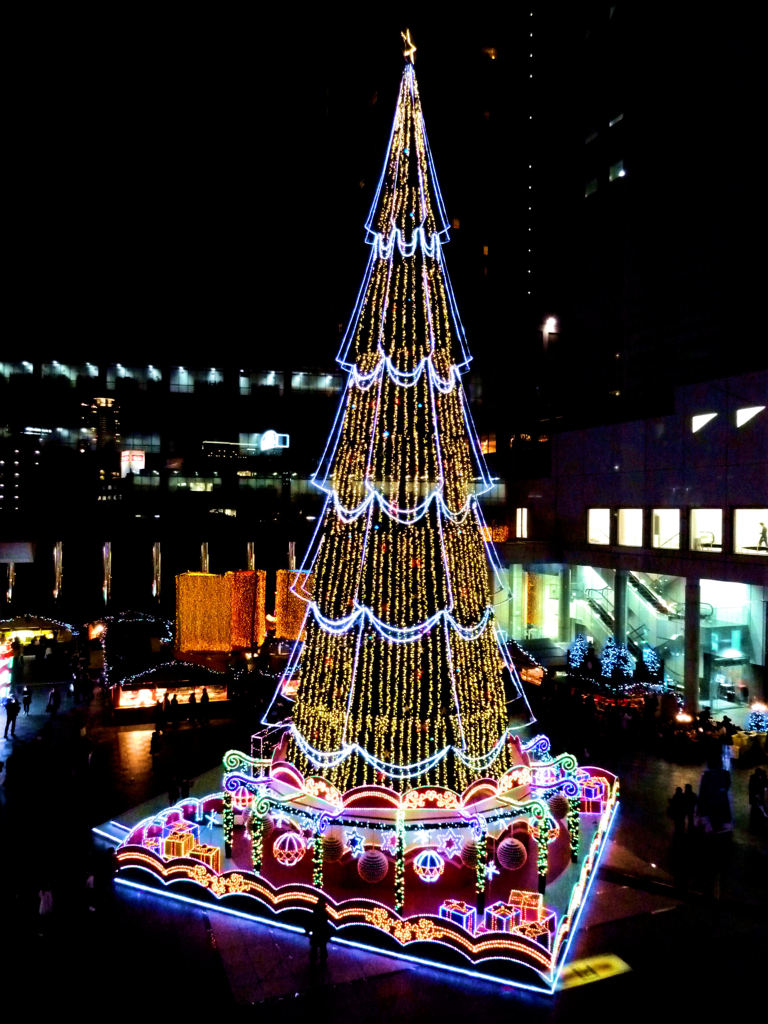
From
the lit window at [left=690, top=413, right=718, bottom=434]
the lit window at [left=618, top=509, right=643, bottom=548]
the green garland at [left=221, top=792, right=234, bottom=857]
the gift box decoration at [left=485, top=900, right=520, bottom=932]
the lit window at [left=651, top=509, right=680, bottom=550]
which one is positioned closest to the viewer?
the gift box decoration at [left=485, top=900, right=520, bottom=932]

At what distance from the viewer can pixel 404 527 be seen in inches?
428

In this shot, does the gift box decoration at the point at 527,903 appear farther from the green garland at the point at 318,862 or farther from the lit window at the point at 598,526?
the lit window at the point at 598,526

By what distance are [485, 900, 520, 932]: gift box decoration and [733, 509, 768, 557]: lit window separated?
14.1 m

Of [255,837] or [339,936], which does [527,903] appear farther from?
[255,837]

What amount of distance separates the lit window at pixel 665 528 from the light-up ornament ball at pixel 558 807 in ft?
39.0

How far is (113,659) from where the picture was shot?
2692 centimetres

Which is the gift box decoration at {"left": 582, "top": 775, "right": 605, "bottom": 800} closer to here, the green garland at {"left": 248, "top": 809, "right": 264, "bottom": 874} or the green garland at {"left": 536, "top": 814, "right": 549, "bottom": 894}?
the green garland at {"left": 536, "top": 814, "right": 549, "bottom": 894}

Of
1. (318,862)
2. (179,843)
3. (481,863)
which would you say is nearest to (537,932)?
(481,863)

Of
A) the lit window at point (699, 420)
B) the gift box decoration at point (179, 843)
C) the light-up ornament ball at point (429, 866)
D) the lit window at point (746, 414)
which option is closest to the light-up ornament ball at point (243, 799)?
the gift box decoration at point (179, 843)

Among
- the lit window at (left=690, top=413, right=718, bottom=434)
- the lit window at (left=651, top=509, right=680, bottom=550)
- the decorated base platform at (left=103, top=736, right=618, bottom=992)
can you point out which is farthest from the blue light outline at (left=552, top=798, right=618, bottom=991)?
the lit window at (left=690, top=413, right=718, bottom=434)

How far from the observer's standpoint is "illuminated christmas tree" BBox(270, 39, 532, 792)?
34.9 ft

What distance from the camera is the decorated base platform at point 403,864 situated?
9133mm

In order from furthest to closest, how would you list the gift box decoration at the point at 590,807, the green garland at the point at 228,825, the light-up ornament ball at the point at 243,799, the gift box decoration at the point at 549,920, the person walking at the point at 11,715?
1. the person walking at the point at 11,715
2. the gift box decoration at the point at 590,807
3. the light-up ornament ball at the point at 243,799
4. the green garland at the point at 228,825
5. the gift box decoration at the point at 549,920

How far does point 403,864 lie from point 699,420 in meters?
17.2
